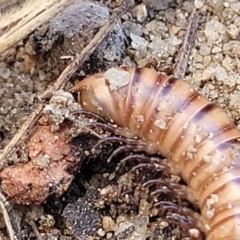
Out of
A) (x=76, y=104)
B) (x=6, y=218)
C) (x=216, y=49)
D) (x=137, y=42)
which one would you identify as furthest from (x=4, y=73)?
(x=216, y=49)

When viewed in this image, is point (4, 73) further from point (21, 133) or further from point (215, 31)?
point (215, 31)

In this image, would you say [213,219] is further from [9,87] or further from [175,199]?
[9,87]

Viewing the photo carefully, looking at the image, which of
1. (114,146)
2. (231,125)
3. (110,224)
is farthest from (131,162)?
(231,125)

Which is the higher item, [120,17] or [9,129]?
[120,17]

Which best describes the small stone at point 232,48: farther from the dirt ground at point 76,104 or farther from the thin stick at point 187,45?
the thin stick at point 187,45

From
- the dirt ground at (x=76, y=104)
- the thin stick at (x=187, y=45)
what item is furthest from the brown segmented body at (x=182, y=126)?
the thin stick at (x=187, y=45)

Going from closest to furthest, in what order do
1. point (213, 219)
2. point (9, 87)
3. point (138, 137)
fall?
1. point (213, 219)
2. point (138, 137)
3. point (9, 87)
